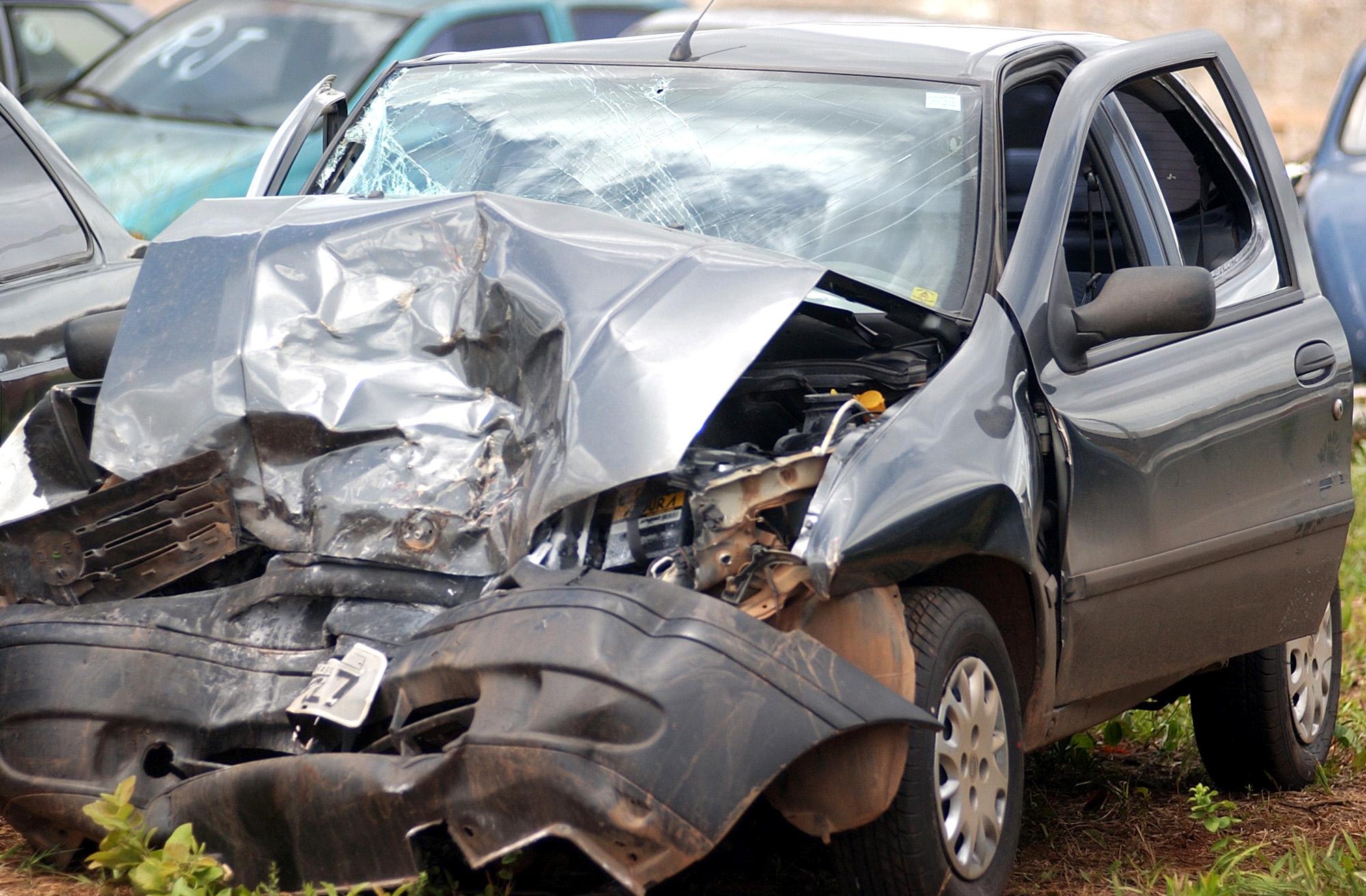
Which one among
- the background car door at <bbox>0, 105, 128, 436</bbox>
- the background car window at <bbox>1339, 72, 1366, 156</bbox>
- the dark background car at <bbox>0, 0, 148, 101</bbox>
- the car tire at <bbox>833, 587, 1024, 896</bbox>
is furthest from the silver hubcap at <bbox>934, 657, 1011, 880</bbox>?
the dark background car at <bbox>0, 0, 148, 101</bbox>

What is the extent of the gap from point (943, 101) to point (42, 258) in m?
2.63

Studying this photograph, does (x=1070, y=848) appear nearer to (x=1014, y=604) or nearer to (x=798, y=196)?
(x=1014, y=604)

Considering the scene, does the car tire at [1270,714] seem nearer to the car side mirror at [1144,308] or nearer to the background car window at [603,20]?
the car side mirror at [1144,308]

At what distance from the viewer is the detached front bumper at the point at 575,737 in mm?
2727

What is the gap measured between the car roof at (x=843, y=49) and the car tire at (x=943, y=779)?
135 cm

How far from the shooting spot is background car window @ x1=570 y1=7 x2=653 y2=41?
1144 centimetres

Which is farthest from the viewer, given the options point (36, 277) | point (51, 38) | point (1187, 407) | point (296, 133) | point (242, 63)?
point (51, 38)

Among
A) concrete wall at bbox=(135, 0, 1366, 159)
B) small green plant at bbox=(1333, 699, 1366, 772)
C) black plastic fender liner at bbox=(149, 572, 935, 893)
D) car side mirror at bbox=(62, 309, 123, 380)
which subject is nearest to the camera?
black plastic fender liner at bbox=(149, 572, 935, 893)

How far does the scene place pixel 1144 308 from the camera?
12.1 ft

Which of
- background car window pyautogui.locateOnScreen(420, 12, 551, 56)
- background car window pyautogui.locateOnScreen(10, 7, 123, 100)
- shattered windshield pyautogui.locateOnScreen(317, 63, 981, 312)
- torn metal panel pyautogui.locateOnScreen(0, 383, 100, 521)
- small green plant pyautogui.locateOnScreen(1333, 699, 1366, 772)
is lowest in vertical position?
small green plant pyautogui.locateOnScreen(1333, 699, 1366, 772)

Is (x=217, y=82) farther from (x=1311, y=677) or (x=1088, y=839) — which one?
(x=1088, y=839)

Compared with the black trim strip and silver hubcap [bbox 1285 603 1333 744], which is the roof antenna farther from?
silver hubcap [bbox 1285 603 1333 744]

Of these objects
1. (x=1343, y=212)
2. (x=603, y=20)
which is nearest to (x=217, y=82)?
(x=603, y=20)

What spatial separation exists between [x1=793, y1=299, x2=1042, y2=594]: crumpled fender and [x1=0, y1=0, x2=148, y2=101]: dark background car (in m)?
8.32
